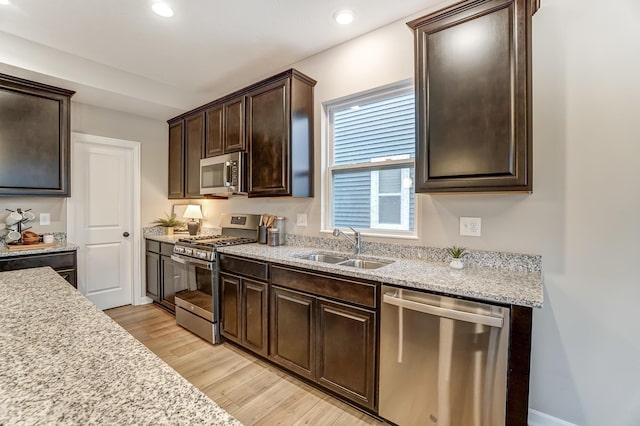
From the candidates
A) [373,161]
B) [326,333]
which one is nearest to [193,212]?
[373,161]

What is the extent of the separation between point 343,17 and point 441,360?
244 centimetres

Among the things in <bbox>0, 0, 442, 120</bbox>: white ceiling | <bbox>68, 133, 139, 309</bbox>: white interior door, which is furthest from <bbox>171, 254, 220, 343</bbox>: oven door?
<bbox>0, 0, 442, 120</bbox>: white ceiling

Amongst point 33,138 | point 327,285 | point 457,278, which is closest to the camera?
point 457,278

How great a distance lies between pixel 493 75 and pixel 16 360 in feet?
7.44

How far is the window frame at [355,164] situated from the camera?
7.62ft

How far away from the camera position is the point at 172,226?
4082mm

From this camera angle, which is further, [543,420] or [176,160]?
[176,160]

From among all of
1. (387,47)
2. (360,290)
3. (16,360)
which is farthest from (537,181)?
(16,360)

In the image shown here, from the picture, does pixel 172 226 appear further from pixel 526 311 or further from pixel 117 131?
pixel 526 311

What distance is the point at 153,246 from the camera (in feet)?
12.4

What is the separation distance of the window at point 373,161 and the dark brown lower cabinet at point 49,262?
8.33 ft

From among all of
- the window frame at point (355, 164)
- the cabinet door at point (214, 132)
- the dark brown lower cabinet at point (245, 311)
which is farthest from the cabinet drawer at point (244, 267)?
the cabinet door at point (214, 132)

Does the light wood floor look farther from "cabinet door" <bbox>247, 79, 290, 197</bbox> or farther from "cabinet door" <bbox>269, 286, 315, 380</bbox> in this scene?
"cabinet door" <bbox>247, 79, 290, 197</bbox>

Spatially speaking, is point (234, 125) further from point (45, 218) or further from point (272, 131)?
point (45, 218)
